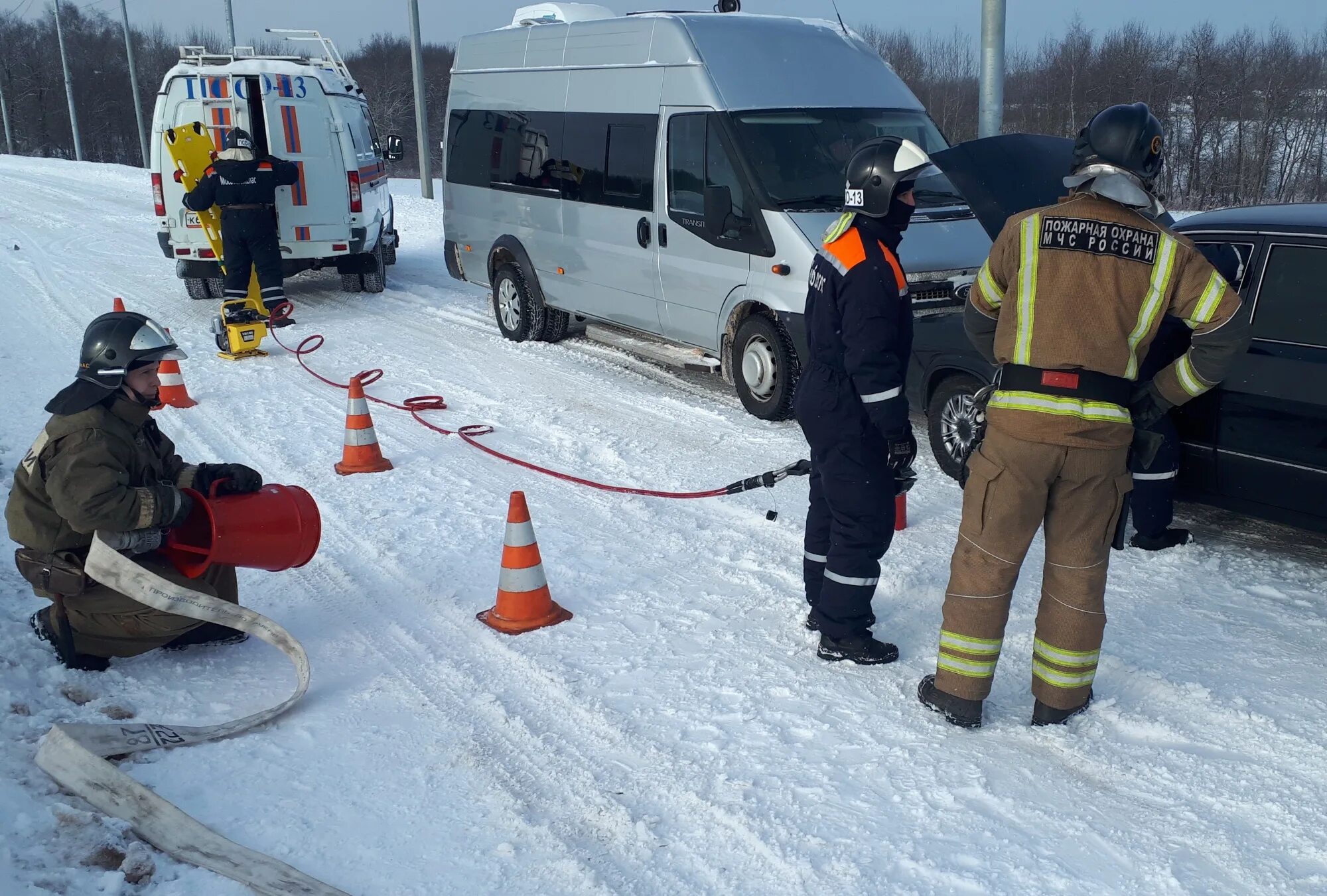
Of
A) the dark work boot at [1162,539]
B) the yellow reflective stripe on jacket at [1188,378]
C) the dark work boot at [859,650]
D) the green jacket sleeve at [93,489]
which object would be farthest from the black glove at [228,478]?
the dark work boot at [1162,539]

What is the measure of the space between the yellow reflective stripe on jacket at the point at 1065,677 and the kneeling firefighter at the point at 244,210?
30.3 feet

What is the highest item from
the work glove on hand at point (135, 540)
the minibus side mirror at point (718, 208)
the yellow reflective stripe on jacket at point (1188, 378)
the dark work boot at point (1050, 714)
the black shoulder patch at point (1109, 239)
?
the black shoulder patch at point (1109, 239)

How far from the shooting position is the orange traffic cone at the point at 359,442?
6918 mm

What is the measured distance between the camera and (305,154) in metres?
12.4

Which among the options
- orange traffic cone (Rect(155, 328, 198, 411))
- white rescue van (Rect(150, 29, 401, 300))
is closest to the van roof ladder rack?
white rescue van (Rect(150, 29, 401, 300))

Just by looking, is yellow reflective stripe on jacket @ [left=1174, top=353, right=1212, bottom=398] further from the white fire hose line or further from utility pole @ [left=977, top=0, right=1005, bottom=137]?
utility pole @ [left=977, top=0, right=1005, bottom=137]

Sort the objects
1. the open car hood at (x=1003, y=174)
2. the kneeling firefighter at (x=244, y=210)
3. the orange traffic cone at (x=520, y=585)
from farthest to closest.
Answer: the kneeling firefighter at (x=244, y=210) → the open car hood at (x=1003, y=174) → the orange traffic cone at (x=520, y=585)

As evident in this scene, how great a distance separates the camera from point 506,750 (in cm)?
388

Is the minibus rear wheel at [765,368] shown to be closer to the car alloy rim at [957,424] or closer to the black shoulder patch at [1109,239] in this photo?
the car alloy rim at [957,424]

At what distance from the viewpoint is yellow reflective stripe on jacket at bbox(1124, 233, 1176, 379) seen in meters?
3.52

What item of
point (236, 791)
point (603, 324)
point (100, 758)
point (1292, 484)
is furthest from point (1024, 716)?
point (603, 324)

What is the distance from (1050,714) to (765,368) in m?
4.24

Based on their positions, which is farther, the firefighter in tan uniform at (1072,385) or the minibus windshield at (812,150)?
the minibus windshield at (812,150)

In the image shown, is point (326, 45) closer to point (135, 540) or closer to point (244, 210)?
point (244, 210)
